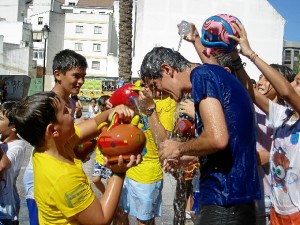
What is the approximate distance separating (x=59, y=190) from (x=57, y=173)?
0.09 m

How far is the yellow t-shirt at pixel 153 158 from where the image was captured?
16.6ft

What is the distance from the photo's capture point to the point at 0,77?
40938 mm

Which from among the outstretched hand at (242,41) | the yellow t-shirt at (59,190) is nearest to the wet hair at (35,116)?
the yellow t-shirt at (59,190)

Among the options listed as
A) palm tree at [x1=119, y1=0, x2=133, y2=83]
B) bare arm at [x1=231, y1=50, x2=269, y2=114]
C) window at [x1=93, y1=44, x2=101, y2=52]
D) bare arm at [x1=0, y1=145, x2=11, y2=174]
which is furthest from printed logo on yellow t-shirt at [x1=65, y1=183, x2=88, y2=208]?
window at [x1=93, y1=44, x2=101, y2=52]

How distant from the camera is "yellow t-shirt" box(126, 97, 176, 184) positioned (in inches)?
200

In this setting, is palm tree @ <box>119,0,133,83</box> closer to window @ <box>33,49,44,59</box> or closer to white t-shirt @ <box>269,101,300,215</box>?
white t-shirt @ <box>269,101,300,215</box>

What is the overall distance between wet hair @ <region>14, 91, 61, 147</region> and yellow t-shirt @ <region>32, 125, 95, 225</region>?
110 mm

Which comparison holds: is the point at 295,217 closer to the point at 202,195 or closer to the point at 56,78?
the point at 202,195

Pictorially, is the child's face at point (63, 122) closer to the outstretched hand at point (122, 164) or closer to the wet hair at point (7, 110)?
the outstretched hand at point (122, 164)

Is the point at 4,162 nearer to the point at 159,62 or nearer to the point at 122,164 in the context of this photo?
the point at 159,62

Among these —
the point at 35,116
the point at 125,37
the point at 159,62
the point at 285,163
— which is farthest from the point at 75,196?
→ the point at 125,37

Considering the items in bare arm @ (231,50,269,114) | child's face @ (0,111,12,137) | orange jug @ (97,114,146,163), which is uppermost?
bare arm @ (231,50,269,114)

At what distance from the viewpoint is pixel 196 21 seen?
3581 cm

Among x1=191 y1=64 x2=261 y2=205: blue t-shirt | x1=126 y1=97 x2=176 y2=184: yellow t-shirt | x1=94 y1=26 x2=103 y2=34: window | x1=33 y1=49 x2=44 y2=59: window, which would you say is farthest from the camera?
x1=94 y1=26 x2=103 y2=34: window
